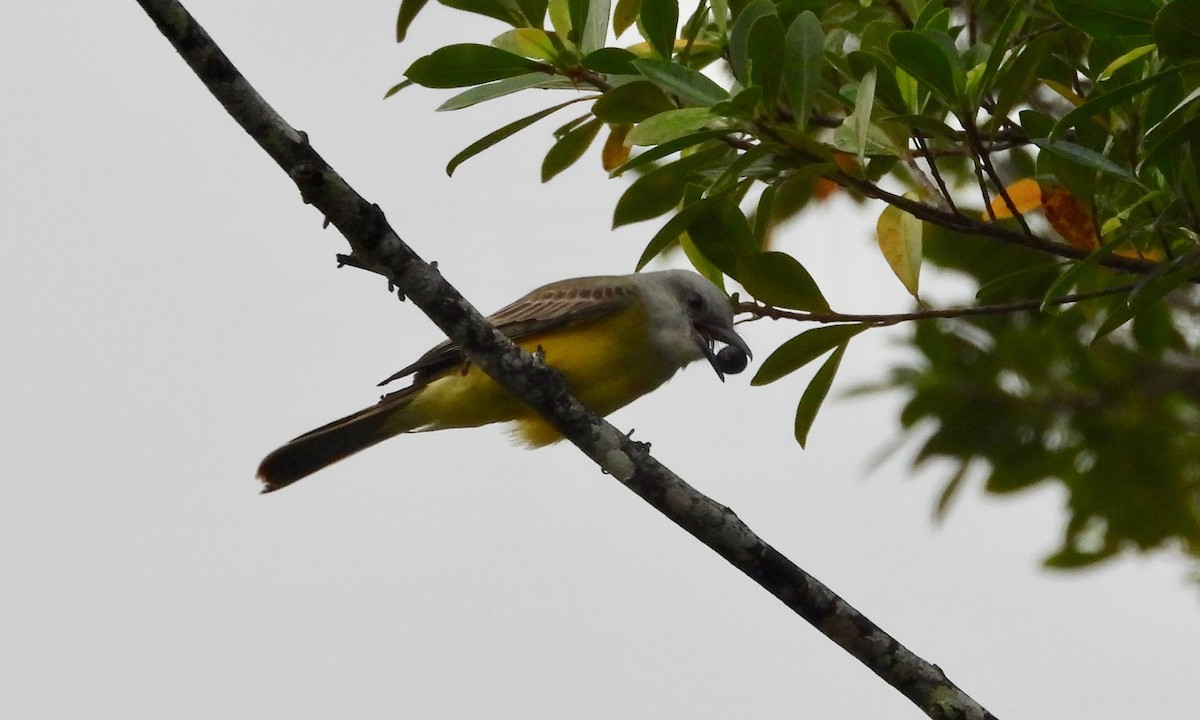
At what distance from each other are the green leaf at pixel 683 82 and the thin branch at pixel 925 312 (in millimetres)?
685

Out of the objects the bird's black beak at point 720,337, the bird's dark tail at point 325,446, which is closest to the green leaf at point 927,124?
the bird's black beak at point 720,337

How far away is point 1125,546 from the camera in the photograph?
6098 millimetres

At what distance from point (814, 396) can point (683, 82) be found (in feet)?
3.24

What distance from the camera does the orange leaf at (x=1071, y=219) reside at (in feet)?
11.7

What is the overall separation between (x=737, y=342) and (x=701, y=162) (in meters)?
2.40

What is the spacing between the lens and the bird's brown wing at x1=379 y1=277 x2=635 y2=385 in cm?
552

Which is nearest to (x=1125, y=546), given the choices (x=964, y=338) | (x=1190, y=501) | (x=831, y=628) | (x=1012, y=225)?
(x=1190, y=501)

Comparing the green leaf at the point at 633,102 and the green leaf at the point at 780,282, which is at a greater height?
the green leaf at the point at 633,102

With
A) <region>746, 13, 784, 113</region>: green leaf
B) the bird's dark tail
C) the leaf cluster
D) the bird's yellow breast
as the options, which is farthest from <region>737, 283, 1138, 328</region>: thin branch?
the bird's dark tail

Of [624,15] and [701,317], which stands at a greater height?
[624,15]

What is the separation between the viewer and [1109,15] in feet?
10.2

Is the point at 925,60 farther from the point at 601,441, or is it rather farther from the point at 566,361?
the point at 566,361

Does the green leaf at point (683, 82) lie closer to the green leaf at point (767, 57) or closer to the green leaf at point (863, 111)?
the green leaf at point (767, 57)

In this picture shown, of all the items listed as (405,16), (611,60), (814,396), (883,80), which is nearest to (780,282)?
(814,396)
